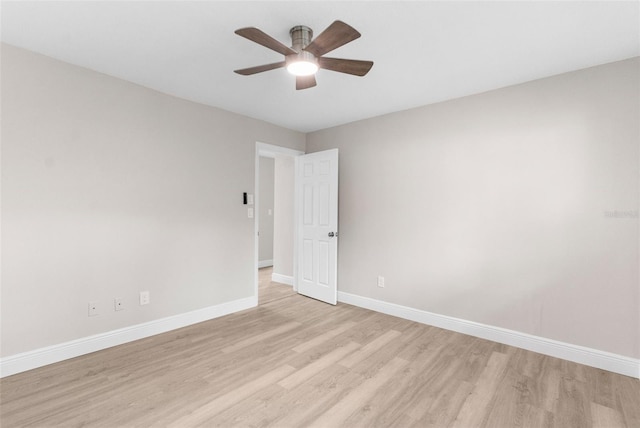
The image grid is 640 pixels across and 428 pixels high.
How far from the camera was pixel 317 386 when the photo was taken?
2.21 meters

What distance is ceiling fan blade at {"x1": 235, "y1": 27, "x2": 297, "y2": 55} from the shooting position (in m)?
1.61

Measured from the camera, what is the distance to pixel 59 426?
1.77 m

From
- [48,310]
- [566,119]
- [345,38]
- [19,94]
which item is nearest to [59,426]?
[48,310]

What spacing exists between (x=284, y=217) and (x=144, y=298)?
278 cm

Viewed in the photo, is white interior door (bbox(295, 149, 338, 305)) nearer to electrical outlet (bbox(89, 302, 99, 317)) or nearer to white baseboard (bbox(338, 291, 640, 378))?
white baseboard (bbox(338, 291, 640, 378))

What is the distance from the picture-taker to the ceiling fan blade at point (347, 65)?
6.48 feet

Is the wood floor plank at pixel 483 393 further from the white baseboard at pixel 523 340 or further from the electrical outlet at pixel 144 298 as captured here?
→ the electrical outlet at pixel 144 298

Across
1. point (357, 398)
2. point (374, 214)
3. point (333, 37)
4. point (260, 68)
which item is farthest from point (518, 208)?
point (260, 68)

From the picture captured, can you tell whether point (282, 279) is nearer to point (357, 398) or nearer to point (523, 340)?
point (357, 398)

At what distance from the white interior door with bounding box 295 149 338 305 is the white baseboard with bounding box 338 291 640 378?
0.71m

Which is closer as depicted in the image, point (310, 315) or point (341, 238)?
point (310, 315)

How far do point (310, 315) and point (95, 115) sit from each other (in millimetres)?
2988

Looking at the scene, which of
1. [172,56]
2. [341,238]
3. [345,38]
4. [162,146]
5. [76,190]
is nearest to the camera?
[345,38]

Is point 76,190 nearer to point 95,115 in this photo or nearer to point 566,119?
point 95,115
